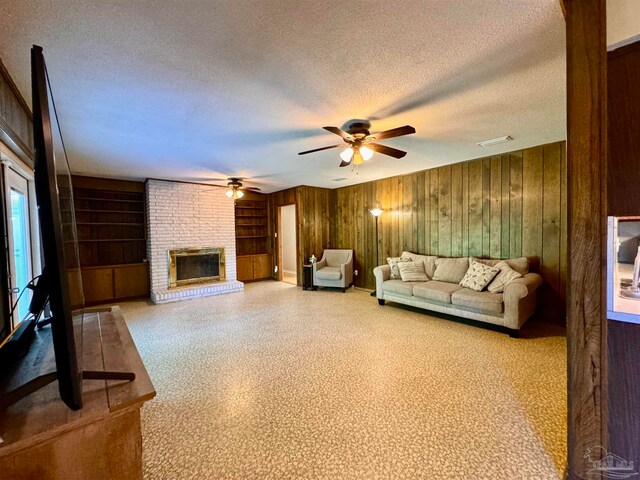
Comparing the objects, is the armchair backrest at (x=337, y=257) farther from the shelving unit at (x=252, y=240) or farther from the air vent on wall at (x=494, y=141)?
the air vent on wall at (x=494, y=141)

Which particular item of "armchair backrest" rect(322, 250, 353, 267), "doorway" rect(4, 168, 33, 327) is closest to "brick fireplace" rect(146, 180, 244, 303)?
"armchair backrest" rect(322, 250, 353, 267)

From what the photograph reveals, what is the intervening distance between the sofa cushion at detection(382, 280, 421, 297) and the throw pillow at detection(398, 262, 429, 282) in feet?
0.42

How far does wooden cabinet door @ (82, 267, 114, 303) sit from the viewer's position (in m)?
4.90

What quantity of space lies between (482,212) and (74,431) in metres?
4.85

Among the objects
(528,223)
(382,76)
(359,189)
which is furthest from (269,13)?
(359,189)

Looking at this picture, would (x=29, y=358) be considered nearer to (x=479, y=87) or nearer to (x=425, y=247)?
(x=479, y=87)

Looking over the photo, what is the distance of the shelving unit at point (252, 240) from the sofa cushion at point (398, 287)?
3.81 meters

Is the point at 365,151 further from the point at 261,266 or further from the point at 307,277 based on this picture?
the point at 261,266

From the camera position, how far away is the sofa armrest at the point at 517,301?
308 centimetres

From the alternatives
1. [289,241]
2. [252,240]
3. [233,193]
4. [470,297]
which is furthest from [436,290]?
[289,241]

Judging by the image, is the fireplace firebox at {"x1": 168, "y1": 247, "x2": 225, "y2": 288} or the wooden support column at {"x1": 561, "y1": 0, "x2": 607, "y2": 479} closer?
the wooden support column at {"x1": 561, "y1": 0, "x2": 607, "y2": 479}

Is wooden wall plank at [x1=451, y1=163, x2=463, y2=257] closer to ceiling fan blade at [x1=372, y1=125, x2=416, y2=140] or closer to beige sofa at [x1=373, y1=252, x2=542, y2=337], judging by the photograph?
beige sofa at [x1=373, y1=252, x2=542, y2=337]

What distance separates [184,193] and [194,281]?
1865mm

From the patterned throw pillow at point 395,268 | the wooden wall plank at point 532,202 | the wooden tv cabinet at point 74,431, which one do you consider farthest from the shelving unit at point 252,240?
the wooden tv cabinet at point 74,431
